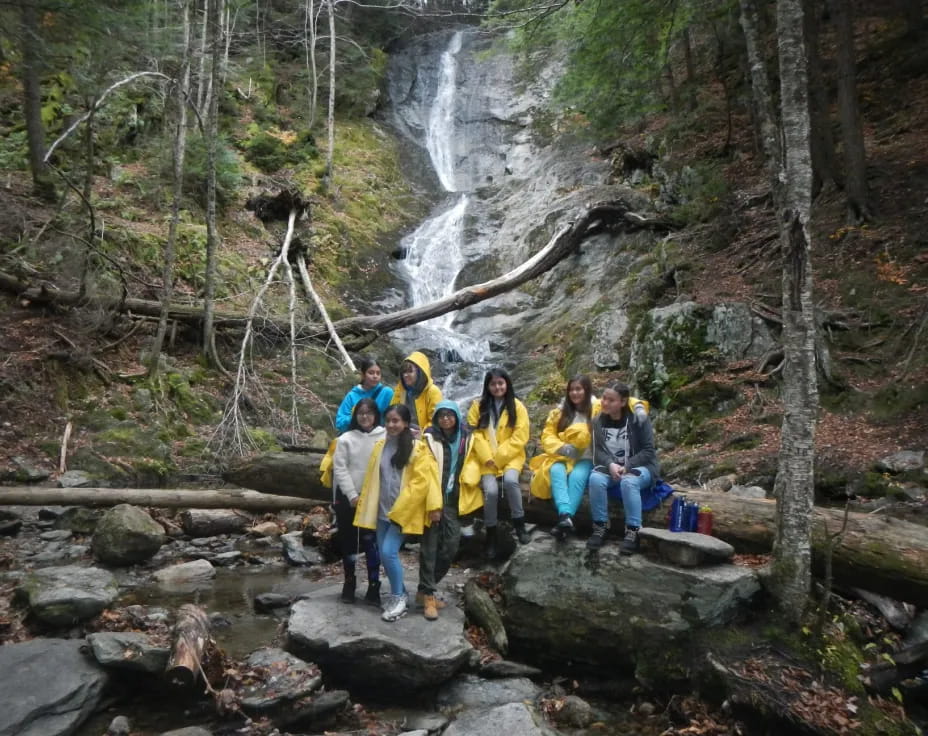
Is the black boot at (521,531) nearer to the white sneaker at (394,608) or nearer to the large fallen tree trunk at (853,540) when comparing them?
the large fallen tree trunk at (853,540)

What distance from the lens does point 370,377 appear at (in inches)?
251

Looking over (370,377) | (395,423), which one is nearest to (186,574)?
(370,377)

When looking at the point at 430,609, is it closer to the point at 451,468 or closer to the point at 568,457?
the point at 451,468

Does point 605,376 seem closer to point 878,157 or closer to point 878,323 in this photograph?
Answer: point 878,323

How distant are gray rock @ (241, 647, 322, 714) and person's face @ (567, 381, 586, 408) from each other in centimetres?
312

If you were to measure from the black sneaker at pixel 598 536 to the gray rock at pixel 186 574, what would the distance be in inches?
166

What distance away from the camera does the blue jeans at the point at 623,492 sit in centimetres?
541

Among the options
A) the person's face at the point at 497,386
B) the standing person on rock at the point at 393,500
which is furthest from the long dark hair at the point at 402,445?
the person's face at the point at 497,386

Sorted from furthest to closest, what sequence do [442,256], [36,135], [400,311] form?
[442,256]
[400,311]
[36,135]

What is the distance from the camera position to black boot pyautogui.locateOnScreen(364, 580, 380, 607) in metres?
5.59

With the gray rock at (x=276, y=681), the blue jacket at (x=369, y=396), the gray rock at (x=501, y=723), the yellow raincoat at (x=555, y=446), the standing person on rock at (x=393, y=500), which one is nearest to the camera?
the gray rock at (x=501, y=723)

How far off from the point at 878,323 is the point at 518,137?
883 inches

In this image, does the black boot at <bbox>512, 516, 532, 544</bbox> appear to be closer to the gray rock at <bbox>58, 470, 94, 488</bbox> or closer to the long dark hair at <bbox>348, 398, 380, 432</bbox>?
the long dark hair at <bbox>348, 398, 380, 432</bbox>

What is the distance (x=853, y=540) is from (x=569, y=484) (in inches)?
88.8
